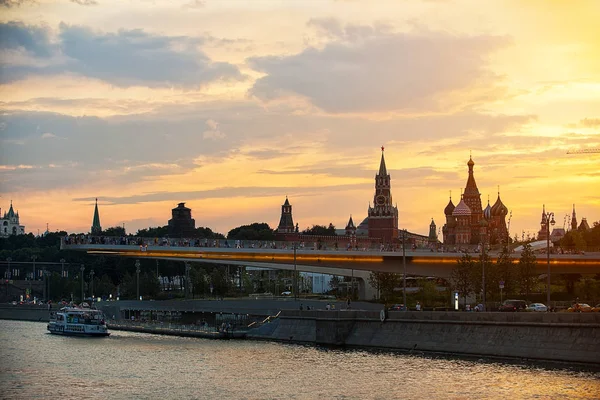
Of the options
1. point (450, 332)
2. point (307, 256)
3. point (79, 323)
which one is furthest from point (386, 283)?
point (450, 332)

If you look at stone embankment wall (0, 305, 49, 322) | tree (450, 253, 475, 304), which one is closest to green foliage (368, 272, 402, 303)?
tree (450, 253, 475, 304)

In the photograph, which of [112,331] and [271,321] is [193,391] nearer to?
[271,321]

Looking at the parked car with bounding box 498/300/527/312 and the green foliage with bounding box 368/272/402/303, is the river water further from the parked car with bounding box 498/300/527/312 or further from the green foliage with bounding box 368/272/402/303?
the green foliage with bounding box 368/272/402/303

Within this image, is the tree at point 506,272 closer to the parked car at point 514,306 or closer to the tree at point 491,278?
the tree at point 491,278

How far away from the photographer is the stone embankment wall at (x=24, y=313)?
578 feet

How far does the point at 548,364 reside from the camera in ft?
267

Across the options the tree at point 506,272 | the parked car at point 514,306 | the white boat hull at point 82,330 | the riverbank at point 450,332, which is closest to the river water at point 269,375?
the riverbank at point 450,332

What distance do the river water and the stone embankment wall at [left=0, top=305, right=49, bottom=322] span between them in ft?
219

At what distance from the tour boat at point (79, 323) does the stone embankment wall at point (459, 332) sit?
82.7 feet

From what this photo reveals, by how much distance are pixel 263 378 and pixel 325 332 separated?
960 inches

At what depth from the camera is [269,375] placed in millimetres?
84000

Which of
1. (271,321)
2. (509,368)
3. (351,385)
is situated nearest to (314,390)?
(351,385)

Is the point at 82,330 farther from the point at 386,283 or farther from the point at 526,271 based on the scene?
the point at 526,271

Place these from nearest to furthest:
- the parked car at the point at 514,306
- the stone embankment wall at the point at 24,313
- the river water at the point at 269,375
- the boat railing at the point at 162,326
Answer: the river water at the point at 269,375 < the parked car at the point at 514,306 < the boat railing at the point at 162,326 < the stone embankment wall at the point at 24,313
